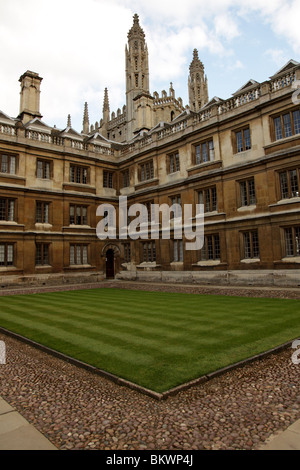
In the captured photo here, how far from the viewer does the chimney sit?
27.9 meters

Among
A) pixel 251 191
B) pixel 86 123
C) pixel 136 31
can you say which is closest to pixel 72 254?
pixel 251 191

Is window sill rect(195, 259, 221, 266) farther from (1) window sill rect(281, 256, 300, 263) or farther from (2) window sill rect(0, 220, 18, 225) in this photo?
(2) window sill rect(0, 220, 18, 225)

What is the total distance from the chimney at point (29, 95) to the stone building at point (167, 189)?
9 cm

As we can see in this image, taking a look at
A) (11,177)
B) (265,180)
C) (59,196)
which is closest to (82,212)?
(59,196)

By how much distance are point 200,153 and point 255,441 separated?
850 inches

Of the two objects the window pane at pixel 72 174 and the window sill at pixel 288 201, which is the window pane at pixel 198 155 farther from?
the window pane at pixel 72 174

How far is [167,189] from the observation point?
982 inches

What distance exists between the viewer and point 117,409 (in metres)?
4.20

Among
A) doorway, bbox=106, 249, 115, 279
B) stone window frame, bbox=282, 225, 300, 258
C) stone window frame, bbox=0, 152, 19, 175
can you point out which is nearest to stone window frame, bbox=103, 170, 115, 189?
doorway, bbox=106, 249, 115, 279

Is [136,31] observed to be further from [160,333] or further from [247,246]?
[160,333]

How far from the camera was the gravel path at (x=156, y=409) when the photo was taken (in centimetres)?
344

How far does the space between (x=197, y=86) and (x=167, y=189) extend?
53.1 m

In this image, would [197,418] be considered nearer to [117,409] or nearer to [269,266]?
[117,409]

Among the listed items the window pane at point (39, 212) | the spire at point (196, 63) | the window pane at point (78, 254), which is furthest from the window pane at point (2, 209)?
the spire at point (196, 63)
